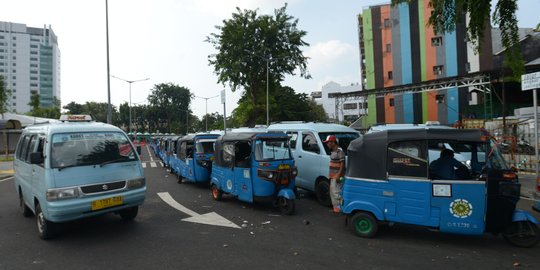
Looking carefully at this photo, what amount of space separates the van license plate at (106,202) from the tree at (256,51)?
26.4 meters

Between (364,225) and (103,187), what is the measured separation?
460 centimetres

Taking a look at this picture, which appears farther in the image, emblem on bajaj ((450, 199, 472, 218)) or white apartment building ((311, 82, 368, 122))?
white apartment building ((311, 82, 368, 122))

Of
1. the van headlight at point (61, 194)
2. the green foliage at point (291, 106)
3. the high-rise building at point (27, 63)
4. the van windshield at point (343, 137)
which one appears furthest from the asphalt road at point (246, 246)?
the high-rise building at point (27, 63)

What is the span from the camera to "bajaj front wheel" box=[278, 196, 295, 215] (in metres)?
7.64

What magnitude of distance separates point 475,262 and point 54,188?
21.3 feet

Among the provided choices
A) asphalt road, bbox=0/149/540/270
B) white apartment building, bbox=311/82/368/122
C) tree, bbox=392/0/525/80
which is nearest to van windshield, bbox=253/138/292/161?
asphalt road, bbox=0/149/540/270

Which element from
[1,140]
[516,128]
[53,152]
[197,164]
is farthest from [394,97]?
[1,140]

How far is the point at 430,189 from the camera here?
5359 mm

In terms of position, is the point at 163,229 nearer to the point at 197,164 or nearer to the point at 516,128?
the point at 197,164

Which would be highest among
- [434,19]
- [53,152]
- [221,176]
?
[434,19]

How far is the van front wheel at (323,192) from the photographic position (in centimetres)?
868

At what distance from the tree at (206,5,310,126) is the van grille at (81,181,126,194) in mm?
26226

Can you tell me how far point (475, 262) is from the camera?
475cm

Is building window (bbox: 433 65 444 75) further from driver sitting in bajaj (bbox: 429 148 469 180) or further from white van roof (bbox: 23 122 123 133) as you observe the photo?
white van roof (bbox: 23 122 123 133)
